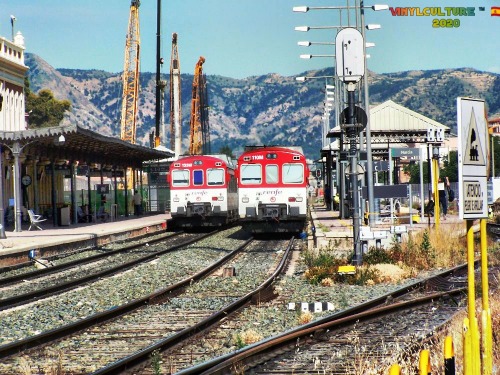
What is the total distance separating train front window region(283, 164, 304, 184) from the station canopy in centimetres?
693

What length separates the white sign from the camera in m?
5.72

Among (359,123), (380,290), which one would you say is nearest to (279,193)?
(359,123)

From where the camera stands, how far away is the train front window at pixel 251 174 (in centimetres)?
3006

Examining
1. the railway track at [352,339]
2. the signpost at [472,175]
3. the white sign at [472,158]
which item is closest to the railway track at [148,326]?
the railway track at [352,339]

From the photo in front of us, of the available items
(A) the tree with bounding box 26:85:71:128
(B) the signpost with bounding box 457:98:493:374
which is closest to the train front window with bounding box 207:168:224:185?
(B) the signpost with bounding box 457:98:493:374

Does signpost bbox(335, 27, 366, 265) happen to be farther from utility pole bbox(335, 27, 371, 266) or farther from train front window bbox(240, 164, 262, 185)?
train front window bbox(240, 164, 262, 185)

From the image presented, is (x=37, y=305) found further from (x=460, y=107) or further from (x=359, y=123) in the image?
(x=460, y=107)

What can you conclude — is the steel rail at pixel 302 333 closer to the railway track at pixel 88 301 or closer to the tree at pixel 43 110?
the railway track at pixel 88 301

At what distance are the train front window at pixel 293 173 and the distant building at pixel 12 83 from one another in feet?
70.9

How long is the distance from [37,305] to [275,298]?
3887mm

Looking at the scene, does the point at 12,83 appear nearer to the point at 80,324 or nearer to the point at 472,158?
the point at 80,324

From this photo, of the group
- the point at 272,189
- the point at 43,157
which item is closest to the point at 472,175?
the point at 272,189

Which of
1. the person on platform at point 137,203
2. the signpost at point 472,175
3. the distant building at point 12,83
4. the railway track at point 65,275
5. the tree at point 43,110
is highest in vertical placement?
the tree at point 43,110

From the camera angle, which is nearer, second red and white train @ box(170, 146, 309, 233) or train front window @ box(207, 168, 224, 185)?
second red and white train @ box(170, 146, 309, 233)
